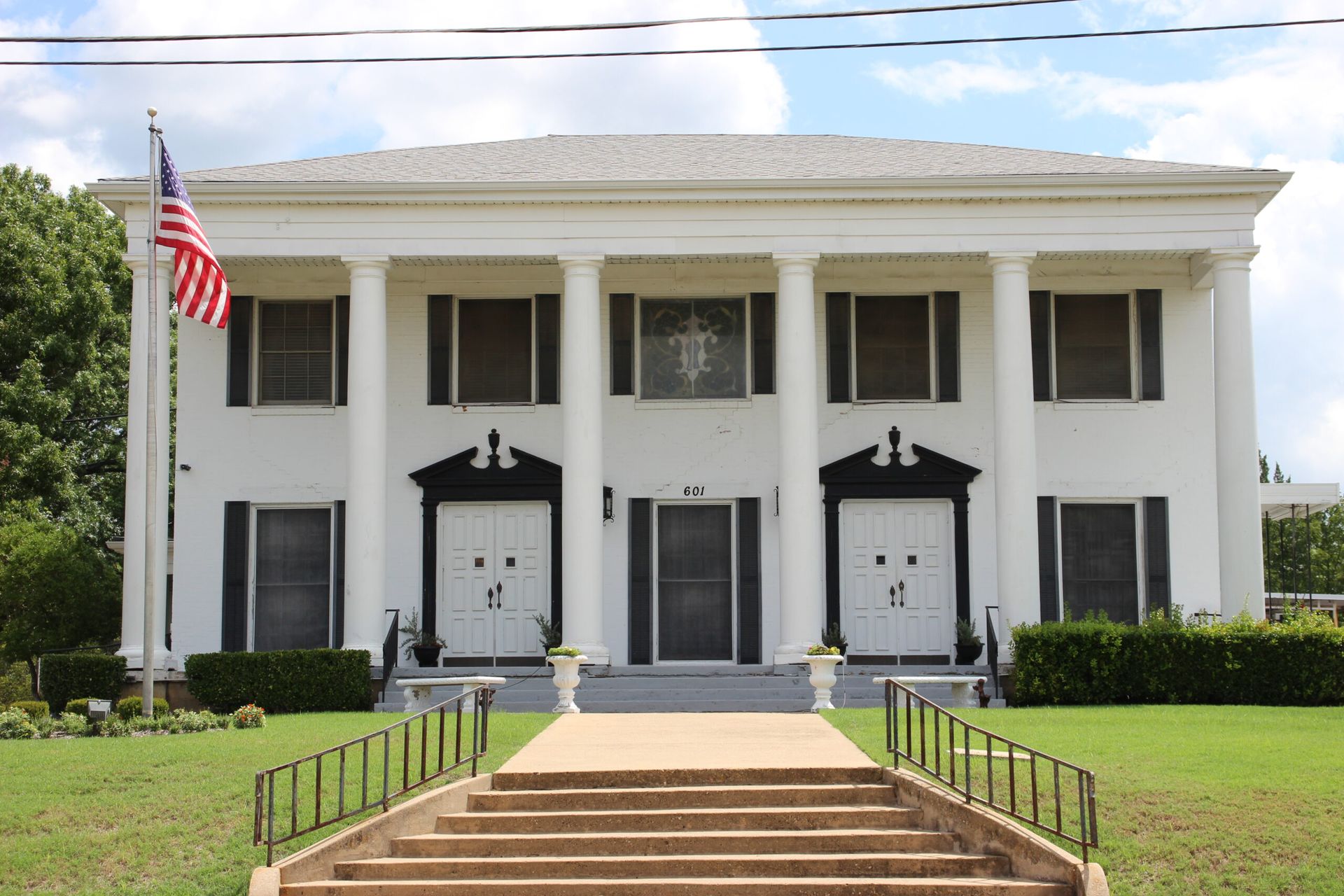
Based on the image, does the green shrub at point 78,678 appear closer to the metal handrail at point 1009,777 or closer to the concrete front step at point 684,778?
→ the concrete front step at point 684,778

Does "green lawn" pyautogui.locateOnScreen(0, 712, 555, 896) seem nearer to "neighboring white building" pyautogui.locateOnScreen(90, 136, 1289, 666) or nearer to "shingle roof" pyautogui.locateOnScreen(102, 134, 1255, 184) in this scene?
"neighboring white building" pyautogui.locateOnScreen(90, 136, 1289, 666)

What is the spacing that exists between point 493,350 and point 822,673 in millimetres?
8232

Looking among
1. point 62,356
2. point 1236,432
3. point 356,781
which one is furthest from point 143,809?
point 62,356

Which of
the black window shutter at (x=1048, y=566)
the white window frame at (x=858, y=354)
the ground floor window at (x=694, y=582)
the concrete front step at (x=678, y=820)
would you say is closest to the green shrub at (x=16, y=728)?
the concrete front step at (x=678, y=820)

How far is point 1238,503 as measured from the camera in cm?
2094

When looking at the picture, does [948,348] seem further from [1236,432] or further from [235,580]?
[235,580]

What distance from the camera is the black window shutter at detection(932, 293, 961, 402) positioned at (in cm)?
2320

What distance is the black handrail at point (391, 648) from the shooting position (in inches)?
833

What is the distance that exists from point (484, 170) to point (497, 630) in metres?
7.16

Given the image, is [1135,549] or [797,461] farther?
[1135,549]

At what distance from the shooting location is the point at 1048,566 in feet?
75.0

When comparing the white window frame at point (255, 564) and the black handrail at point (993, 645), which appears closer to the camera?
the black handrail at point (993, 645)

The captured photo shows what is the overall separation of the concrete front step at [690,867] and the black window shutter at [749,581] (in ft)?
40.0

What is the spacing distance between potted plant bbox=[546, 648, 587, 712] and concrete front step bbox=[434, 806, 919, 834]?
24.5ft
